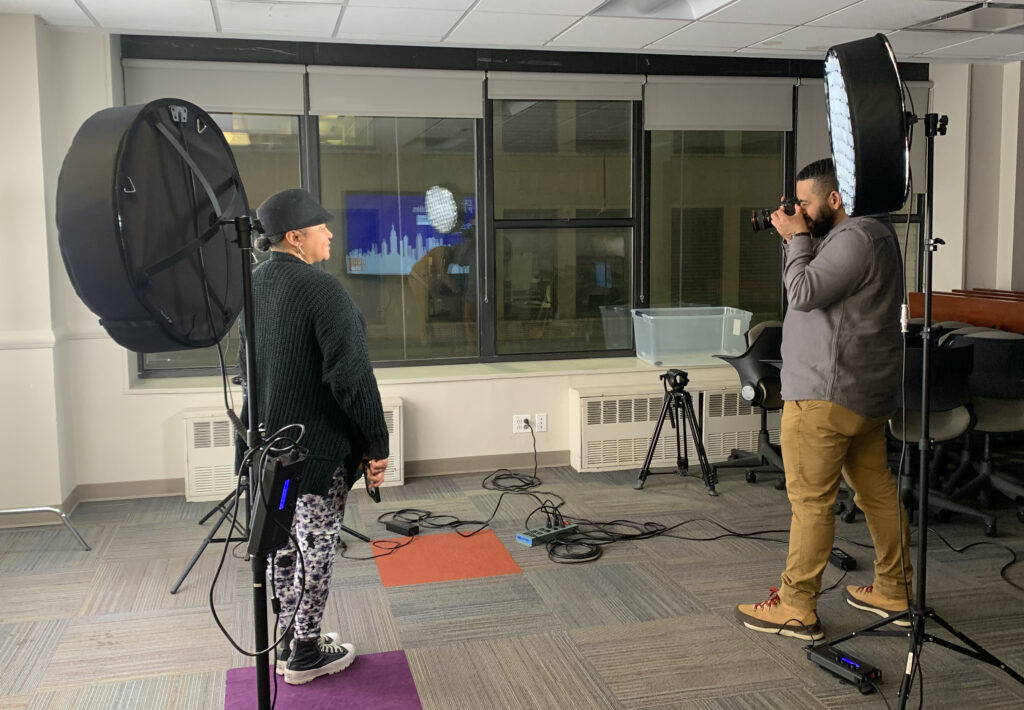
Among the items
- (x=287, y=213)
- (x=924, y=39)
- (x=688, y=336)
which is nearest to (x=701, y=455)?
(x=688, y=336)

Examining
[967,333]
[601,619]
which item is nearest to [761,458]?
[967,333]

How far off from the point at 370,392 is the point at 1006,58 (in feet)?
15.1

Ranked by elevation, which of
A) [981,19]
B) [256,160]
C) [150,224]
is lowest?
[150,224]

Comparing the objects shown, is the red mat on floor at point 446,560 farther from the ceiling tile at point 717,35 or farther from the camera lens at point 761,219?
the ceiling tile at point 717,35

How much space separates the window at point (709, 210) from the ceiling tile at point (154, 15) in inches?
107

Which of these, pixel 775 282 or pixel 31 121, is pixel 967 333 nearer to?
pixel 775 282

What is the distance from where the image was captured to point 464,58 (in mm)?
5066

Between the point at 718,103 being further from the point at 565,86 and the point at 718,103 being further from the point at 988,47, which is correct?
the point at 988,47

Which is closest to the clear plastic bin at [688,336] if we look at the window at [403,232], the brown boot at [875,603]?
the window at [403,232]

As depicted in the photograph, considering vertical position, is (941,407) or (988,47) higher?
(988,47)

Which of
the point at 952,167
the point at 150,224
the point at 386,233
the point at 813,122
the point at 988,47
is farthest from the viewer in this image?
the point at 952,167

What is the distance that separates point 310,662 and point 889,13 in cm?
369

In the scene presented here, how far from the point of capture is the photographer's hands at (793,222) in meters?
2.76

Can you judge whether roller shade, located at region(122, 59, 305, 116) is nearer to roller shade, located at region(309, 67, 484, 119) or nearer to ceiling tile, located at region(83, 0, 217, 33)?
roller shade, located at region(309, 67, 484, 119)
